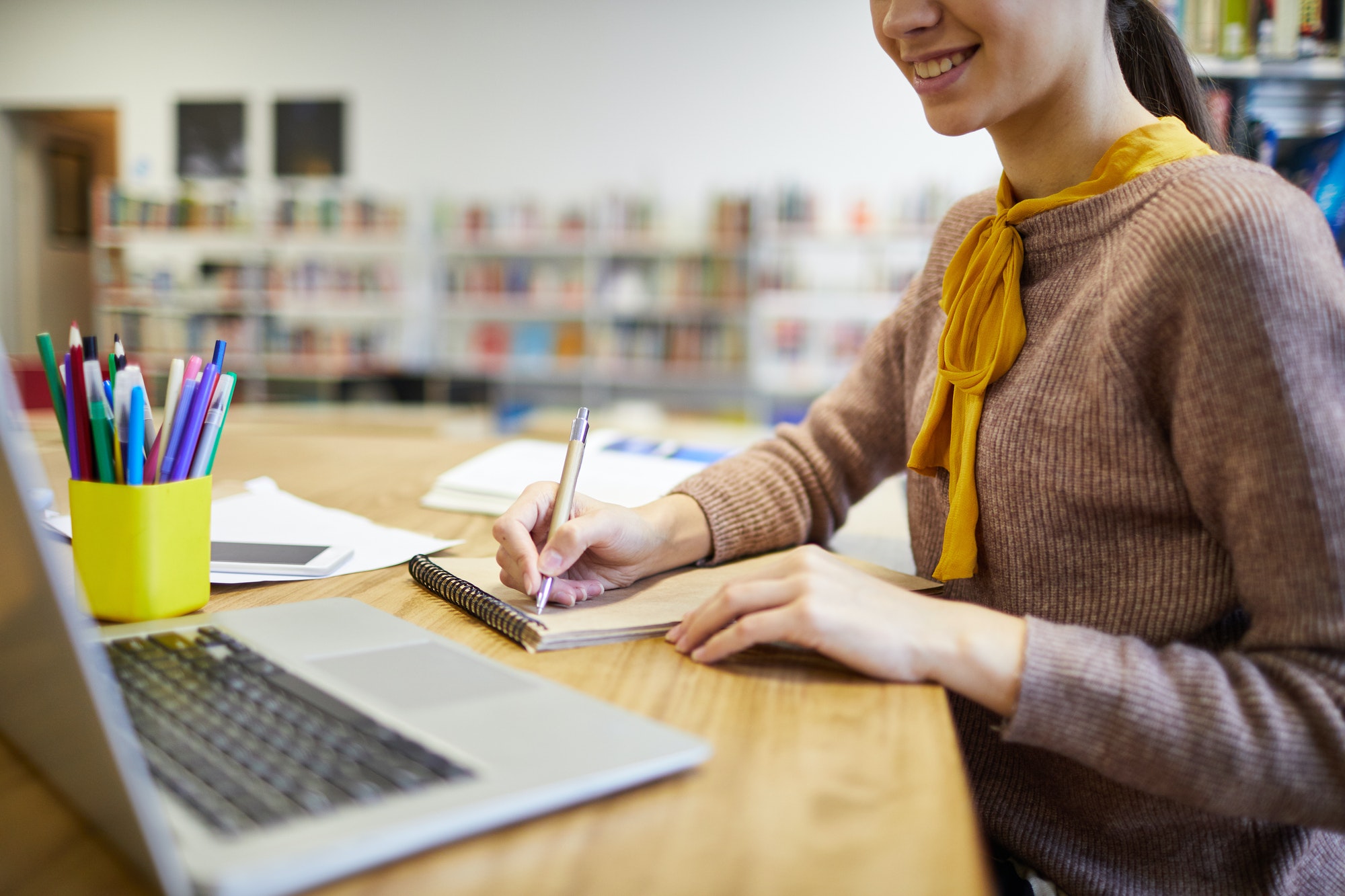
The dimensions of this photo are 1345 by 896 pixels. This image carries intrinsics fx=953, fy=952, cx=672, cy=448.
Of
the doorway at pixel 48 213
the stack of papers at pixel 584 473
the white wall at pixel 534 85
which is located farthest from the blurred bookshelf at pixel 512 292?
the stack of papers at pixel 584 473

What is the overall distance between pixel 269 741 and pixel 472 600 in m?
0.27

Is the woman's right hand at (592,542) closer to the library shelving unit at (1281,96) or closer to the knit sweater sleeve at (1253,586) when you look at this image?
the knit sweater sleeve at (1253,586)

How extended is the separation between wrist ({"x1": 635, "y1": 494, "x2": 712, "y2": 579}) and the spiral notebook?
0.01 metres

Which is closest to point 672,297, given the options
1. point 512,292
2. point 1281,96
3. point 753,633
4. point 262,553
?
point 512,292

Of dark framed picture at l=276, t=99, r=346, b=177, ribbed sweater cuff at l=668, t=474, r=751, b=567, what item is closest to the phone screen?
ribbed sweater cuff at l=668, t=474, r=751, b=567

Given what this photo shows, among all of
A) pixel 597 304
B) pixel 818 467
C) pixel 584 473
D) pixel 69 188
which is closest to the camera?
pixel 818 467

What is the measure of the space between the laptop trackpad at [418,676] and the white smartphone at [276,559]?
0.80 feet

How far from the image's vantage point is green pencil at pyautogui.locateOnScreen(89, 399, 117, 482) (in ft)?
2.01

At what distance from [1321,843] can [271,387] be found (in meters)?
6.06

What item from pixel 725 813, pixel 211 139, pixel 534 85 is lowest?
pixel 725 813

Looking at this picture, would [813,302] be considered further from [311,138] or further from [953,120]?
[953,120]

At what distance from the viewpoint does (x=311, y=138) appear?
5816 mm

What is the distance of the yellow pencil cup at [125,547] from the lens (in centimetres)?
62

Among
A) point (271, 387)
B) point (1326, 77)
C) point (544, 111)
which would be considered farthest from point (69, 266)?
point (1326, 77)
